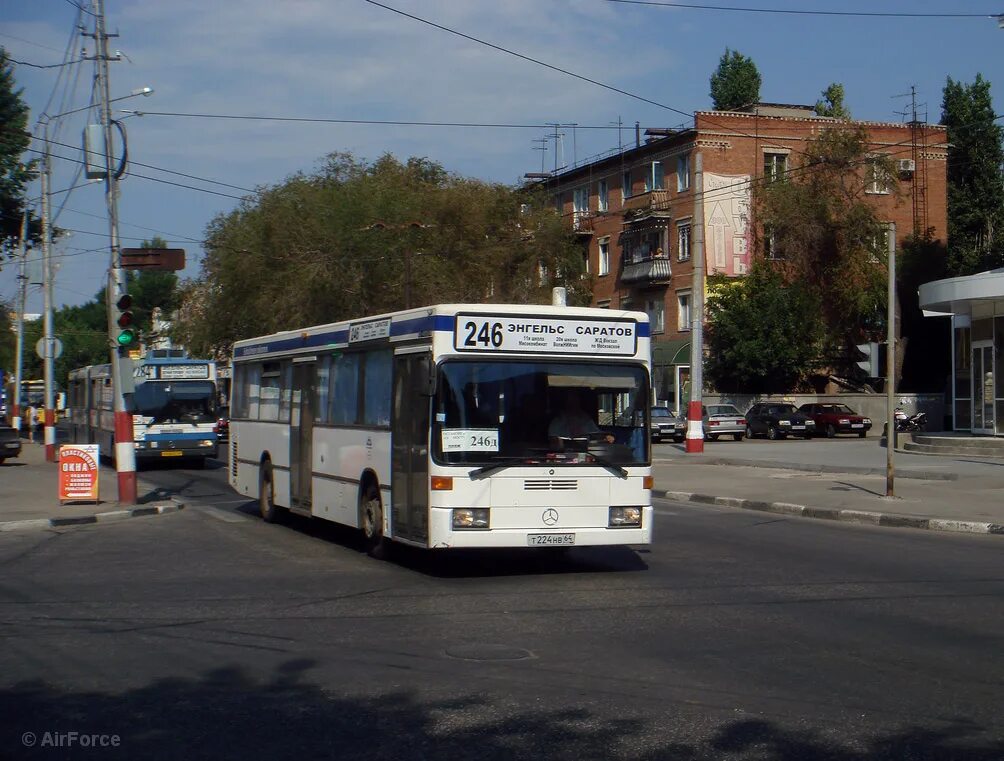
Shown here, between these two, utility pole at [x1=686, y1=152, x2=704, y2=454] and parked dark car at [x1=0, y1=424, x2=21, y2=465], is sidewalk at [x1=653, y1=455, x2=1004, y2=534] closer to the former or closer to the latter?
utility pole at [x1=686, y1=152, x2=704, y2=454]

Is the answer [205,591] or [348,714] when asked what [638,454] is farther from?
[348,714]

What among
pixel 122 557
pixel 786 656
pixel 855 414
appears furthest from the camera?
pixel 855 414

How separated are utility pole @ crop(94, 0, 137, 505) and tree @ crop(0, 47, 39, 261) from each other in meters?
19.2

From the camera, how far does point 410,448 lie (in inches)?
484

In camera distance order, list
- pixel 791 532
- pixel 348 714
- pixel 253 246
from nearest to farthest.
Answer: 1. pixel 348 714
2. pixel 791 532
3. pixel 253 246

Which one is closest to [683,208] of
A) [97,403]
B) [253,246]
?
[253,246]

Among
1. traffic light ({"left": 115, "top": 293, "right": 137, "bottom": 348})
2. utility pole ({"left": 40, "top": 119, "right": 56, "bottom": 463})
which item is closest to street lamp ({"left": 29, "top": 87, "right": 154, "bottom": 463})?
utility pole ({"left": 40, "top": 119, "right": 56, "bottom": 463})

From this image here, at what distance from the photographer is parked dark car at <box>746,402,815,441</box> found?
51.0 m

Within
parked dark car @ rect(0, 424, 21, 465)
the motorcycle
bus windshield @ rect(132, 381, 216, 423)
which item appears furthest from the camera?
the motorcycle

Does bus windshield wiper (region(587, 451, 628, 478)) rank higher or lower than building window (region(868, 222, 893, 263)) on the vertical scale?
lower

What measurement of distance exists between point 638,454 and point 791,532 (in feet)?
18.2

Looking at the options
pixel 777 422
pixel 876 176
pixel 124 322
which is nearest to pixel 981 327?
pixel 777 422

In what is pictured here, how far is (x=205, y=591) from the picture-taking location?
37.7 ft

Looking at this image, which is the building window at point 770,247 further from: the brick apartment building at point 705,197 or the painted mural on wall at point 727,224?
the painted mural on wall at point 727,224
